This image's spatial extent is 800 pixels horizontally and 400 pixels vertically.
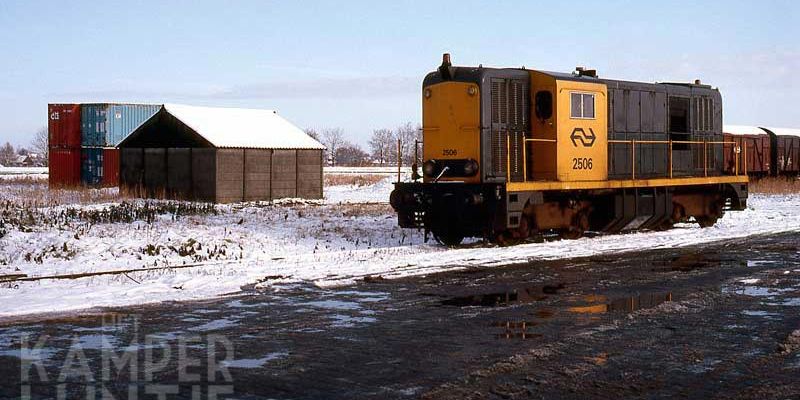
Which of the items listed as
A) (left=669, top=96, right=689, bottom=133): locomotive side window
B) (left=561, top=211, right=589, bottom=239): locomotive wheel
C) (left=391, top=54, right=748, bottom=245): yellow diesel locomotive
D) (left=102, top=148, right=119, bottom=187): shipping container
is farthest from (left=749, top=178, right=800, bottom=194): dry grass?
(left=102, top=148, right=119, bottom=187): shipping container

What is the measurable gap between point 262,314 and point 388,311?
4.32 feet

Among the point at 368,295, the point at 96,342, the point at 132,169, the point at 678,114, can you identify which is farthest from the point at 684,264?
the point at 132,169

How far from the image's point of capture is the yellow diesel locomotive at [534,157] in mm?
16875

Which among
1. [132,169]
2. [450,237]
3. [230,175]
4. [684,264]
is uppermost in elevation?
[132,169]

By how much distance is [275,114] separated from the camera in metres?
37.4

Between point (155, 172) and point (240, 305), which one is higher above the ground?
point (155, 172)

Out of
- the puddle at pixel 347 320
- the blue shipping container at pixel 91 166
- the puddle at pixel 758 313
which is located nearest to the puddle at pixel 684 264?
the puddle at pixel 758 313

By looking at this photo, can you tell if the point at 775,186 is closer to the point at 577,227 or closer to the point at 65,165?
the point at 577,227

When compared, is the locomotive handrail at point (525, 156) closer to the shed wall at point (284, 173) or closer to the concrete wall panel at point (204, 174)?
the concrete wall panel at point (204, 174)

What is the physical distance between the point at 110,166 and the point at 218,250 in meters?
26.3

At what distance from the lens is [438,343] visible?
7.67 metres

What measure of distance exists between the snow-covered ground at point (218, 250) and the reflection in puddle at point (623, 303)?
341 cm

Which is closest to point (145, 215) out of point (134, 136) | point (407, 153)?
point (134, 136)

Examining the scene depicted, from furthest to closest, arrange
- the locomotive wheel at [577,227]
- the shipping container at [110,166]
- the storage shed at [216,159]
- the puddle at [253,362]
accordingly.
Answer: the shipping container at [110,166] < the storage shed at [216,159] < the locomotive wheel at [577,227] < the puddle at [253,362]
